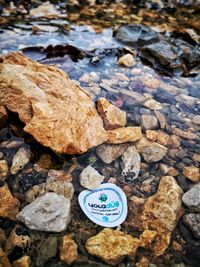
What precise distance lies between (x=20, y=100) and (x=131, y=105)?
4.94 feet

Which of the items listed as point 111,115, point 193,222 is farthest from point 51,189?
point 193,222

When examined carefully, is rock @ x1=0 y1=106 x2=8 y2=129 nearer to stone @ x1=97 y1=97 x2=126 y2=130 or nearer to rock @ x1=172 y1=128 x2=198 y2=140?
stone @ x1=97 y1=97 x2=126 y2=130

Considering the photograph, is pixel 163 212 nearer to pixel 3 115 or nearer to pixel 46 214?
pixel 46 214

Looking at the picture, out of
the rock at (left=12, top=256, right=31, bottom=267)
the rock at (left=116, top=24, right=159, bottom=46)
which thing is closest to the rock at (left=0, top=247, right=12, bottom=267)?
the rock at (left=12, top=256, right=31, bottom=267)

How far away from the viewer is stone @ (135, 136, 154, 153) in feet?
10.4

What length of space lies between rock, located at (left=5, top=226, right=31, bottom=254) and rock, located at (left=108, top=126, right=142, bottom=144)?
1.33 meters

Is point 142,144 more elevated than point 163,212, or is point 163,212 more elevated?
point 142,144

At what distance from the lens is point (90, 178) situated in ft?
9.21

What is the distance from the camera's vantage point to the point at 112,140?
3137 millimetres

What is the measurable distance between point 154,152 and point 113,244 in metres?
1.19

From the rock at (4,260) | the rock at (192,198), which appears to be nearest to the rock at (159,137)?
the rock at (192,198)

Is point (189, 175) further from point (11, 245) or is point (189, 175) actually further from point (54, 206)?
point (11, 245)

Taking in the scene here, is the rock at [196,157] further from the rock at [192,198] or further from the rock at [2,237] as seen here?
the rock at [2,237]

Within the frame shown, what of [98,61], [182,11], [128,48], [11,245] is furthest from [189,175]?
[182,11]
